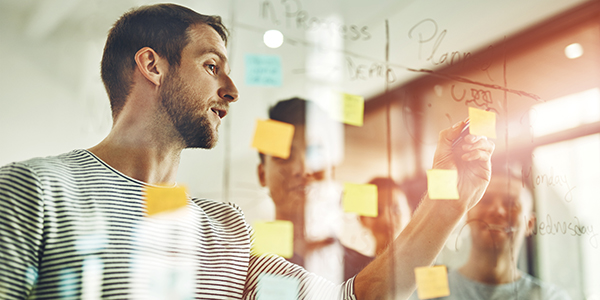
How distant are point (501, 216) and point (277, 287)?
81cm

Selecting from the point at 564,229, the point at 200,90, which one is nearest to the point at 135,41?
the point at 200,90

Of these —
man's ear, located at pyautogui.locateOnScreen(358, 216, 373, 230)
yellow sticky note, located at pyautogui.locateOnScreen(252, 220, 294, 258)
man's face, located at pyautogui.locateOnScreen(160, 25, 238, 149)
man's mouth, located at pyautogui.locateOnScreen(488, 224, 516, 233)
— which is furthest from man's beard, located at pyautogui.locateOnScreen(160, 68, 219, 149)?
man's mouth, located at pyautogui.locateOnScreen(488, 224, 516, 233)

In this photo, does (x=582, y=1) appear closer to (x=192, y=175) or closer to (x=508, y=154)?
(x=508, y=154)

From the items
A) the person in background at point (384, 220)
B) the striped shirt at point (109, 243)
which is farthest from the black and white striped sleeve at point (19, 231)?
the person in background at point (384, 220)

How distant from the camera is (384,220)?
3.81ft

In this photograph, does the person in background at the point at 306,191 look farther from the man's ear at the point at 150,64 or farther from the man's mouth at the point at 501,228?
the man's mouth at the point at 501,228

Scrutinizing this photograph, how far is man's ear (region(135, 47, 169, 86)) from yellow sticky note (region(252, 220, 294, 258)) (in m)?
0.43

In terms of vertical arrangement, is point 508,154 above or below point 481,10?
below

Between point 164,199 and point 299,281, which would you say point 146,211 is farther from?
point 299,281

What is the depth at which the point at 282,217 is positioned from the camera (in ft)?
3.37

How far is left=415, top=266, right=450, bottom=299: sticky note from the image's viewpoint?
114 centimetres

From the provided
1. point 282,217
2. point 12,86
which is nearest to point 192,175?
point 282,217

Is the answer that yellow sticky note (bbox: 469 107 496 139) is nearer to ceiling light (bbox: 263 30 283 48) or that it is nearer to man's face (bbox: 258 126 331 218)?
man's face (bbox: 258 126 331 218)

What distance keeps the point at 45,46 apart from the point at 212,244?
0.56 meters
